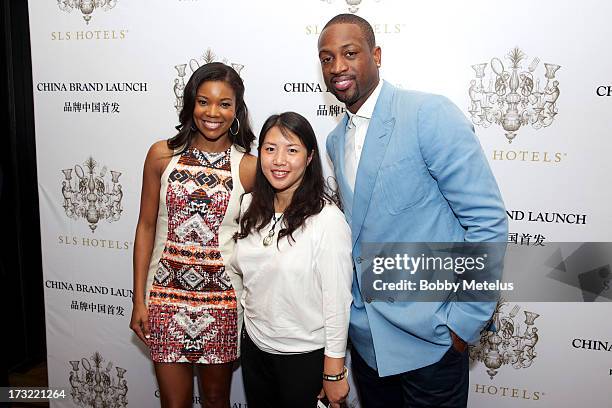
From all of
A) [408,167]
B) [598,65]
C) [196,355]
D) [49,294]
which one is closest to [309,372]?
[196,355]

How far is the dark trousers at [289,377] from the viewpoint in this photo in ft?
5.32

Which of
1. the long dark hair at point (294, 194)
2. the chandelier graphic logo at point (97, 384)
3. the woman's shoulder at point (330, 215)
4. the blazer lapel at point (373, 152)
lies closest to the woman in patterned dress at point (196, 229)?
the long dark hair at point (294, 194)

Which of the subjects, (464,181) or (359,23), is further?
(359,23)

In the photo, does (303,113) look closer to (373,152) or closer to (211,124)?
(211,124)

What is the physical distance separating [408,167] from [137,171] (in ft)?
5.01

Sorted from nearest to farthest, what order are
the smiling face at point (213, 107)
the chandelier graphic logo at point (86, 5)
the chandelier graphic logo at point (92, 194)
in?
the smiling face at point (213, 107), the chandelier graphic logo at point (86, 5), the chandelier graphic logo at point (92, 194)

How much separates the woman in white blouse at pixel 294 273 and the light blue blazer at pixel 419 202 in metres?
0.11

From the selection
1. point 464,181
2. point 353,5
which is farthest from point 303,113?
point 464,181

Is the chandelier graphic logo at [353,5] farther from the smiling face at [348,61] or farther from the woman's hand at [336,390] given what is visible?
the woman's hand at [336,390]

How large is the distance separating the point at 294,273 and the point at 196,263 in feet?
1.39

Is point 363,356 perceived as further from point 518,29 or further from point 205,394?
point 518,29

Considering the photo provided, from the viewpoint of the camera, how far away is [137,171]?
253cm

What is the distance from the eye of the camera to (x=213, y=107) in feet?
5.85

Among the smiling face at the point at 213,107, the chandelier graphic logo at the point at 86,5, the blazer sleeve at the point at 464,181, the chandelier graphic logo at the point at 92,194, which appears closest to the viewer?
the blazer sleeve at the point at 464,181
